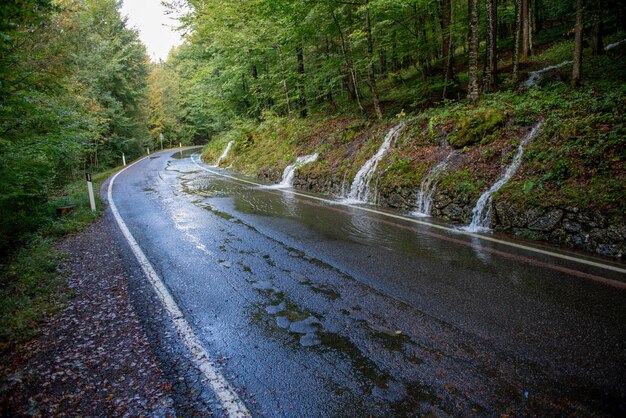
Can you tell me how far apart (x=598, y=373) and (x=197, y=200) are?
34.1ft

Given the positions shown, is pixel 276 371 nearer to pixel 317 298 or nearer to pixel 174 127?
pixel 317 298

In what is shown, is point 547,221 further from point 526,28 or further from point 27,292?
point 526,28

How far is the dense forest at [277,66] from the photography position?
26.4ft

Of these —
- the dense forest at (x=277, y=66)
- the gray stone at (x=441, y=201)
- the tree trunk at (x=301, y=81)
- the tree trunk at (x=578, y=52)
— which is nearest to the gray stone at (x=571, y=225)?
the dense forest at (x=277, y=66)

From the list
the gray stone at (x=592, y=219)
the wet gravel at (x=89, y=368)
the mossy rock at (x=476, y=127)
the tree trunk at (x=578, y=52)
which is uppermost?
the tree trunk at (x=578, y=52)

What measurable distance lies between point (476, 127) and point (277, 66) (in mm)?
14941

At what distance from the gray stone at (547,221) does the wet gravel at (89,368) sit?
6.61 metres

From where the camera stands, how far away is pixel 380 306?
3.90m

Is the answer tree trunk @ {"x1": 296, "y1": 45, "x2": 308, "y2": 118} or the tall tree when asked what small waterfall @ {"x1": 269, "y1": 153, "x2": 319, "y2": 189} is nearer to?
tree trunk @ {"x1": 296, "y1": 45, "x2": 308, "y2": 118}

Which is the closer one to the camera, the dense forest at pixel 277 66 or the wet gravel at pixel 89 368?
the wet gravel at pixel 89 368

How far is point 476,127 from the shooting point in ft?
30.7

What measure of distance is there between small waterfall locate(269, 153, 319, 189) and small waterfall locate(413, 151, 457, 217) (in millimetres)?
6421

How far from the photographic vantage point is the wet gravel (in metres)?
2.53

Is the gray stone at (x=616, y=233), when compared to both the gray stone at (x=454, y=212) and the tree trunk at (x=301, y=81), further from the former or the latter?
the tree trunk at (x=301, y=81)
